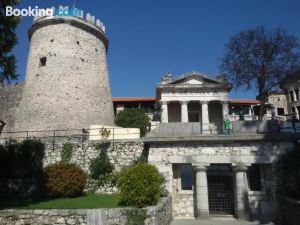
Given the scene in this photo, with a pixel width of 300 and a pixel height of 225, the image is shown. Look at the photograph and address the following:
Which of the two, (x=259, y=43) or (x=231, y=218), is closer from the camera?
(x=231, y=218)

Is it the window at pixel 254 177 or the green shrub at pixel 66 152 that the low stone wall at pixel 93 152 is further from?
the window at pixel 254 177

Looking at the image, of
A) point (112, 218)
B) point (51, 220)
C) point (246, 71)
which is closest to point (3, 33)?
point (51, 220)

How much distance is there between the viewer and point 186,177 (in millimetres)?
18125

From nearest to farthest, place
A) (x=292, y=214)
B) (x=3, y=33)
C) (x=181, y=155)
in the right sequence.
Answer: (x=3, y=33) < (x=292, y=214) < (x=181, y=155)

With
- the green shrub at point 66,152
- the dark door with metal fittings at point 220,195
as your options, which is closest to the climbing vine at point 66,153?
the green shrub at point 66,152

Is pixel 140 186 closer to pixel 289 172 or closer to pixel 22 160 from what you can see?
pixel 289 172

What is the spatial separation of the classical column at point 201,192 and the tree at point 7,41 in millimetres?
9476

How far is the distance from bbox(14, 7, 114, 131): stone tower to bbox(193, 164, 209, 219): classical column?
43.8ft

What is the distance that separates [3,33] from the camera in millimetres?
12008

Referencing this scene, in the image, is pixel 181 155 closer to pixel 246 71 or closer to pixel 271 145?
pixel 271 145

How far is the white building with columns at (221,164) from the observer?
1516cm

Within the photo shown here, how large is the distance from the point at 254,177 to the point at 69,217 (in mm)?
9792

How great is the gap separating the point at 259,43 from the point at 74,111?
51.6 feet

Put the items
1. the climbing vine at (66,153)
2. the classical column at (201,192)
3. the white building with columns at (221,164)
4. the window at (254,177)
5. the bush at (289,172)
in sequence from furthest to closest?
the climbing vine at (66,153) → the window at (254,177) → the white building with columns at (221,164) → the classical column at (201,192) → the bush at (289,172)
